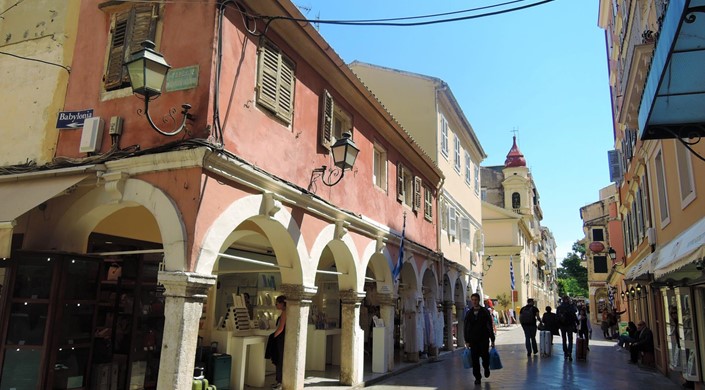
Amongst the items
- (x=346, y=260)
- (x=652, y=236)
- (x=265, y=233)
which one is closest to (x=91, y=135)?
(x=265, y=233)

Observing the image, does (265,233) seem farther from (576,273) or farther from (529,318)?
(576,273)

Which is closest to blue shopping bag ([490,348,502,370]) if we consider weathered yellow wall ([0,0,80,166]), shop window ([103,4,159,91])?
shop window ([103,4,159,91])

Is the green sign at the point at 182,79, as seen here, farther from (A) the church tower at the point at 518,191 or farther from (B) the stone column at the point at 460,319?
(A) the church tower at the point at 518,191

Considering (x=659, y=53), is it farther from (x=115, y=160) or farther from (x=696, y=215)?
(x=115, y=160)

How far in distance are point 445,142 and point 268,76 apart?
43.7 feet

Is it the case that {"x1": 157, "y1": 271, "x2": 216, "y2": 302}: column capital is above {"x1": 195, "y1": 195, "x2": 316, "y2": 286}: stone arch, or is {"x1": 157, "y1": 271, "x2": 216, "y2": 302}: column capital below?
below

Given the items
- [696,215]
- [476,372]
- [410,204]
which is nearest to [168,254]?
[476,372]

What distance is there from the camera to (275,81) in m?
8.41

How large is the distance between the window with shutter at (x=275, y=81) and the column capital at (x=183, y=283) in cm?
292

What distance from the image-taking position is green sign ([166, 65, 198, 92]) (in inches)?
280

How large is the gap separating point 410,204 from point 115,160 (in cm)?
999

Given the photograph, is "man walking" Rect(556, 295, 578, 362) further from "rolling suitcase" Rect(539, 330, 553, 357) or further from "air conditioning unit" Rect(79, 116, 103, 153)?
"air conditioning unit" Rect(79, 116, 103, 153)

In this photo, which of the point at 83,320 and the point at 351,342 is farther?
the point at 351,342

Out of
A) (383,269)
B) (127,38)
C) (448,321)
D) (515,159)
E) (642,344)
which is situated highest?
(515,159)
